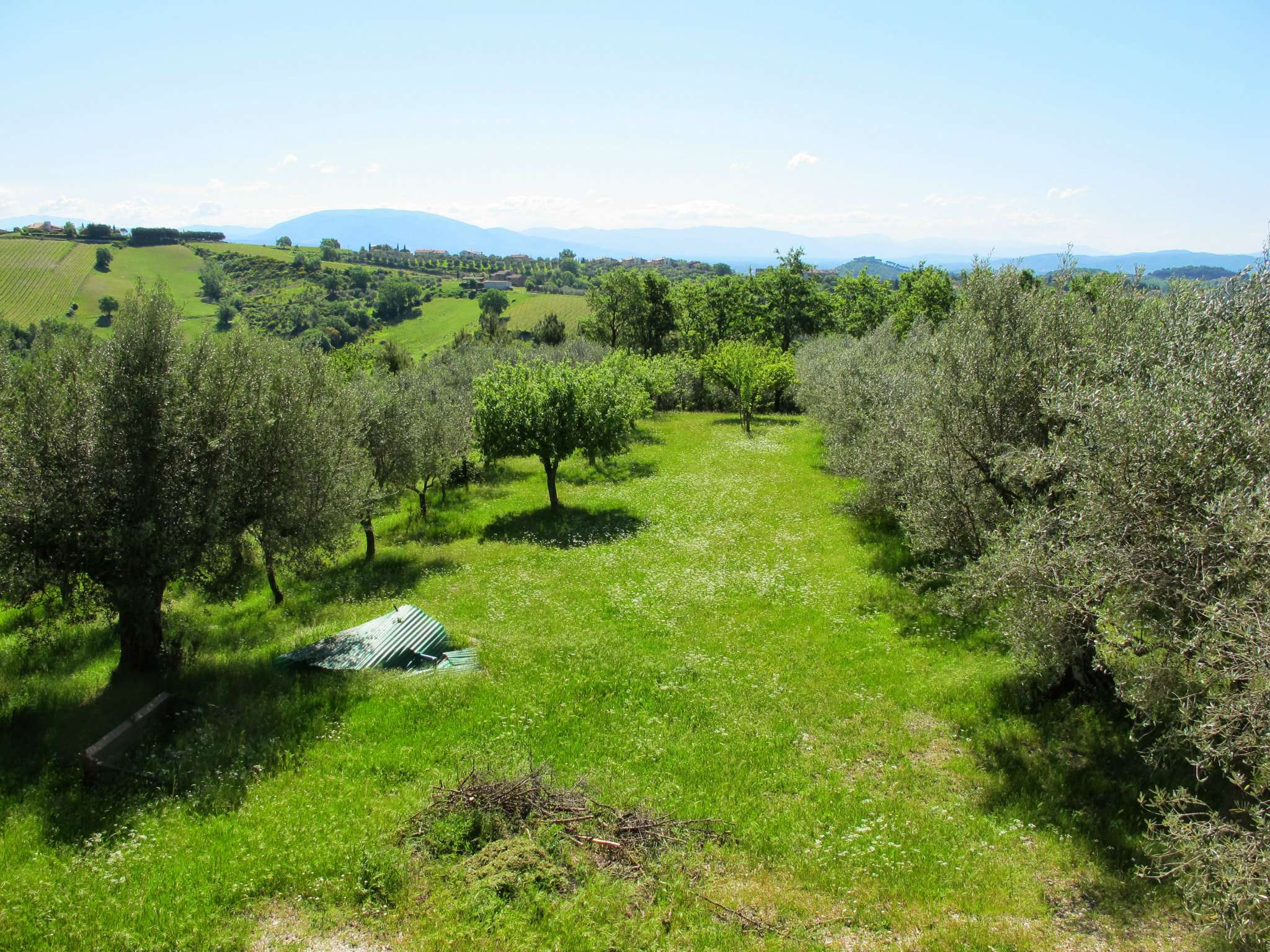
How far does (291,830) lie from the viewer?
11570 mm

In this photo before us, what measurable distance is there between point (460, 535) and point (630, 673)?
17.7 m

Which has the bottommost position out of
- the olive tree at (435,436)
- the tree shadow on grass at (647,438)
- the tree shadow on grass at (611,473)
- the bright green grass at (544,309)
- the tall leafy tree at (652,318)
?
the tree shadow on grass at (611,473)

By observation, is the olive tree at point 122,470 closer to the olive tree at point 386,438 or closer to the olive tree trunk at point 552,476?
the olive tree at point 386,438

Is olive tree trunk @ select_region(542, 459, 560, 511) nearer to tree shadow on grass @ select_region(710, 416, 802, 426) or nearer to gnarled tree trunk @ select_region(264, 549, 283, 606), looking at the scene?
gnarled tree trunk @ select_region(264, 549, 283, 606)

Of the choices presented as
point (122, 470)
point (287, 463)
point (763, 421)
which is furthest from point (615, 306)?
point (122, 470)

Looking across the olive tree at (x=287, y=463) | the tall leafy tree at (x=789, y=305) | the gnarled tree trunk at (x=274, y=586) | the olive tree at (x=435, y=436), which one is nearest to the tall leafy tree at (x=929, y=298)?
the tall leafy tree at (x=789, y=305)

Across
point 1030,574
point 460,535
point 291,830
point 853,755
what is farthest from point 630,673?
point 460,535

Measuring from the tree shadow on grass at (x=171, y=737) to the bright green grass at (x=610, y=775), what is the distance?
0.07 meters

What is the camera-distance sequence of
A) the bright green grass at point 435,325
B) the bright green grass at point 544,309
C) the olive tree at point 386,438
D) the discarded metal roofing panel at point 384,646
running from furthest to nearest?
the bright green grass at point 544,309 < the bright green grass at point 435,325 < the olive tree at point 386,438 < the discarded metal roofing panel at point 384,646

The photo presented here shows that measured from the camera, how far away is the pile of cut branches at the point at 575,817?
1158cm

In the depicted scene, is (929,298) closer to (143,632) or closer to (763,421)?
(763,421)

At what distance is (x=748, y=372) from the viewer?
59.1 metres

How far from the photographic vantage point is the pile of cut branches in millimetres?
11578

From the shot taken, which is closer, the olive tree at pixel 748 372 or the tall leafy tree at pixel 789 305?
the olive tree at pixel 748 372
